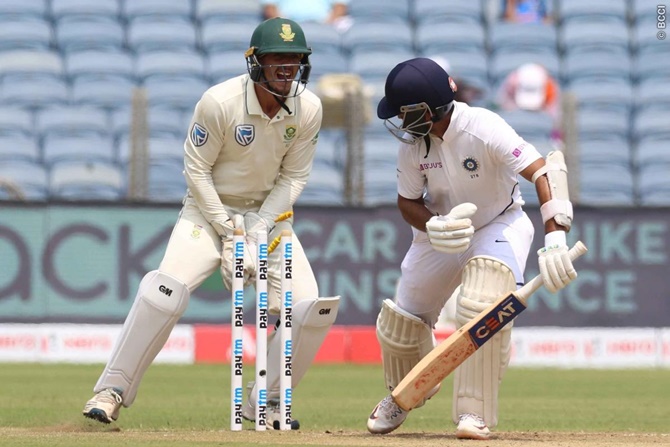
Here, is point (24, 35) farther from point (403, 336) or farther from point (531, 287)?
point (531, 287)

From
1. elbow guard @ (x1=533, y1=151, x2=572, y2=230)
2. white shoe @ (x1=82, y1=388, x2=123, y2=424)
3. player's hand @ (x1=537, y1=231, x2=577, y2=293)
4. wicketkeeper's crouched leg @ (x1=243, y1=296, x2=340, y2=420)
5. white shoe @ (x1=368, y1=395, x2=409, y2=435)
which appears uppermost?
elbow guard @ (x1=533, y1=151, x2=572, y2=230)

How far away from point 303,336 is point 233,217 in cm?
62

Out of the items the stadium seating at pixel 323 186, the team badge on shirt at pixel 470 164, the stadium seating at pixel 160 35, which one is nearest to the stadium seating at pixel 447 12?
the stadium seating at pixel 160 35

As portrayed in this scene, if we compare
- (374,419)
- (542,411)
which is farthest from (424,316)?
(542,411)

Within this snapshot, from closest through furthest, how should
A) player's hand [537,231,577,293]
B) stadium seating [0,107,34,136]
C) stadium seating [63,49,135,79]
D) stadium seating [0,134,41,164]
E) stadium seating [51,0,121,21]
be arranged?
player's hand [537,231,577,293] → stadium seating [0,134,41,164] → stadium seating [0,107,34,136] → stadium seating [63,49,135,79] → stadium seating [51,0,121,21]

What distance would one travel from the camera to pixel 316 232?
40.4ft

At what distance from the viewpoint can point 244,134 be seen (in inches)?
248

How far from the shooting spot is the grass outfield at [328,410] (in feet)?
18.6

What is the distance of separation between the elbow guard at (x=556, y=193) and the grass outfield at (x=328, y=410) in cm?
89

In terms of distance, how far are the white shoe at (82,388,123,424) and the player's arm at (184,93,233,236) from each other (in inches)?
33.2

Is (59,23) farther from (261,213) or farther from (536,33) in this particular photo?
(261,213)

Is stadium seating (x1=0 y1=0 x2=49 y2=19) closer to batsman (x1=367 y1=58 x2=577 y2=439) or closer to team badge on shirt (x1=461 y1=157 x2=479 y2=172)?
batsman (x1=367 y1=58 x2=577 y2=439)

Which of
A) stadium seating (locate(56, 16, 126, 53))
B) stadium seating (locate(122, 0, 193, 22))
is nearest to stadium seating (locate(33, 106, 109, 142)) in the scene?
stadium seating (locate(56, 16, 126, 53))

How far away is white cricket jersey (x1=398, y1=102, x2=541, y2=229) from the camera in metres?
5.83
